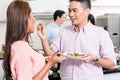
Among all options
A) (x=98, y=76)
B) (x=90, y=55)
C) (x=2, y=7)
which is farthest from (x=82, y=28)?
(x=2, y=7)

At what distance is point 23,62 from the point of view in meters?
1.18

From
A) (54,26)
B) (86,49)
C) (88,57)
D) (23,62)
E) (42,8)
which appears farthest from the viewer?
(54,26)

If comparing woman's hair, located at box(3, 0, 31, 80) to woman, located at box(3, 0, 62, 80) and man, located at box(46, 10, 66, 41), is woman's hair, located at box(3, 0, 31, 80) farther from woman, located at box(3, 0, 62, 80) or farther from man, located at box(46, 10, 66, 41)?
man, located at box(46, 10, 66, 41)

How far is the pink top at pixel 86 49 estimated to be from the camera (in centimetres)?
155

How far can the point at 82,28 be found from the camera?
1608 millimetres

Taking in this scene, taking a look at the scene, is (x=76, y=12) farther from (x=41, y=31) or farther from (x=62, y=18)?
(x=62, y=18)

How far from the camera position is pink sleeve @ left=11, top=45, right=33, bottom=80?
3.86 ft

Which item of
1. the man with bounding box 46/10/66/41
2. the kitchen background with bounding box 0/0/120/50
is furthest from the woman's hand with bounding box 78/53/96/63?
the man with bounding box 46/10/66/41

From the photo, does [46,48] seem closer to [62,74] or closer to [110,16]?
[62,74]

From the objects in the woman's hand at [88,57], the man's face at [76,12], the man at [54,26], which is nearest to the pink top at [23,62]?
the woman's hand at [88,57]

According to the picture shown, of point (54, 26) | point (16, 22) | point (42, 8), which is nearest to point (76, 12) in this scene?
point (16, 22)

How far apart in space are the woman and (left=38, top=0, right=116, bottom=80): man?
13.6 inches

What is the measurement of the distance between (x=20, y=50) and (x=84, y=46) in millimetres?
523

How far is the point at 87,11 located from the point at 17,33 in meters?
0.58
